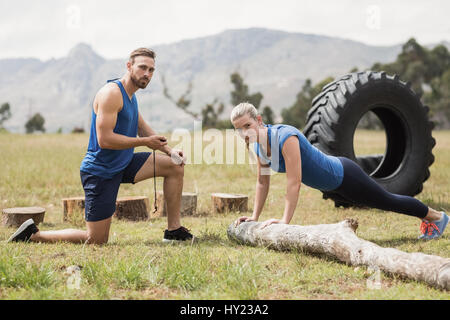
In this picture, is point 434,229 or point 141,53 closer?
point 141,53

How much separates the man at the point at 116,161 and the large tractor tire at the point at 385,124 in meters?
2.58

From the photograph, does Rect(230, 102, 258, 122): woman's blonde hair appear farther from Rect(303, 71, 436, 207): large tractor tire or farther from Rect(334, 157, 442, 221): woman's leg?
Rect(303, 71, 436, 207): large tractor tire

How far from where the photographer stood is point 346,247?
3621mm

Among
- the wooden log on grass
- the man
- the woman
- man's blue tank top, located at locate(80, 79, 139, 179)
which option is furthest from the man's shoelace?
man's blue tank top, located at locate(80, 79, 139, 179)

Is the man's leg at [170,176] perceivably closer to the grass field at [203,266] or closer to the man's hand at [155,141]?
the man's hand at [155,141]

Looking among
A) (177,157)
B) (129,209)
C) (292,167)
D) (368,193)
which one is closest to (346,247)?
(292,167)

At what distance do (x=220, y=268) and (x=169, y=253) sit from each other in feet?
2.62

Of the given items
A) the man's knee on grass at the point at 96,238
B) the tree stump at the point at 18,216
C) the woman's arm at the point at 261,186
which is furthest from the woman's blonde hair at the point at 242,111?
the tree stump at the point at 18,216

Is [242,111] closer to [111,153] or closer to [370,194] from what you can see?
[111,153]

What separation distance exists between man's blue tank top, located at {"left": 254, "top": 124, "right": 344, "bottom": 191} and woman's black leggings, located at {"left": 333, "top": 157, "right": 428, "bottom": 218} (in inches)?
3.4

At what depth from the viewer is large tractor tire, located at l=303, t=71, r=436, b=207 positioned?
639 centimetres

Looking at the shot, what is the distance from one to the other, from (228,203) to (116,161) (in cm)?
237
